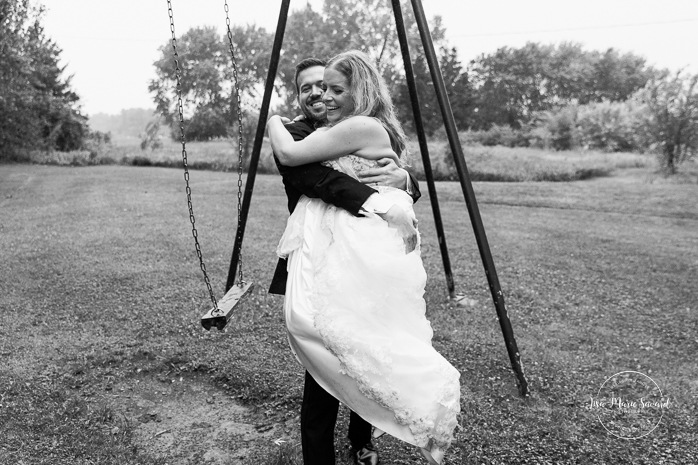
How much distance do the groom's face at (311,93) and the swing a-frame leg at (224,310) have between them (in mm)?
1259

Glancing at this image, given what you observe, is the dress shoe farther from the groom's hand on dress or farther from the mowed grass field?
the groom's hand on dress

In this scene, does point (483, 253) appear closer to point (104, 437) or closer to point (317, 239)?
point (317, 239)

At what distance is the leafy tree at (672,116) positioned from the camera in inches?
772

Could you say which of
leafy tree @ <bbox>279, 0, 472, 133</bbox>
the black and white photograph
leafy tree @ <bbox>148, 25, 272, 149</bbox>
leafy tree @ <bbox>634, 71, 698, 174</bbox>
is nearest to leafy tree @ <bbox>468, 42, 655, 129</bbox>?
leafy tree @ <bbox>279, 0, 472, 133</bbox>

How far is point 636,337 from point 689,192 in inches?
578

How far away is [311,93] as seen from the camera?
3.00m

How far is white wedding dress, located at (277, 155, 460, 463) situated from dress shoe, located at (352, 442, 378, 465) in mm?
881

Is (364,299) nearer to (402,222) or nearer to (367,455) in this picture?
(402,222)

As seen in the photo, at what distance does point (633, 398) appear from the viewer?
4211 millimetres

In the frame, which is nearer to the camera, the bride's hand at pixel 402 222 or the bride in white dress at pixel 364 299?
the bride in white dress at pixel 364 299

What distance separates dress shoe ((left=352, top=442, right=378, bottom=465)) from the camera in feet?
10.3

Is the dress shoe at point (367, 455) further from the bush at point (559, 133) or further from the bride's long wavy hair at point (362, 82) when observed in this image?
the bush at point (559, 133)

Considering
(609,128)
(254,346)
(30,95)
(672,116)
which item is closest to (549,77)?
(609,128)

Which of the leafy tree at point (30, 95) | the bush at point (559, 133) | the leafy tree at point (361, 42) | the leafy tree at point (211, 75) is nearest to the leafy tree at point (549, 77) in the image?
the bush at point (559, 133)
